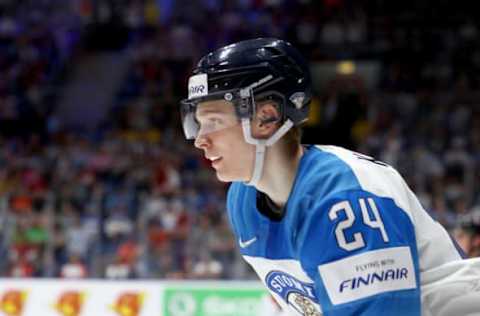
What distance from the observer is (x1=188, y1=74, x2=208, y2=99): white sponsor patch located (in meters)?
1.54

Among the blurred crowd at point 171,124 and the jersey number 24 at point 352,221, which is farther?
the blurred crowd at point 171,124

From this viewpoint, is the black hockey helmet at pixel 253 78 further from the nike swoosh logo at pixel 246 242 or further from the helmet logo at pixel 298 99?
the nike swoosh logo at pixel 246 242

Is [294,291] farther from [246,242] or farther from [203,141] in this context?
[203,141]

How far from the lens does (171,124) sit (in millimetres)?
→ 10398

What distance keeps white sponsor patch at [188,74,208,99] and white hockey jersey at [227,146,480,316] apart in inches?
8.9

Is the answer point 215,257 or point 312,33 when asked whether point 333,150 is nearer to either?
point 215,257

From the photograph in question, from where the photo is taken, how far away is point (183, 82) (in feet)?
36.5

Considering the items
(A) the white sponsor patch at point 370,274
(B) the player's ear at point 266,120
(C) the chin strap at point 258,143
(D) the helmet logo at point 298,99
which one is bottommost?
(A) the white sponsor patch at point 370,274

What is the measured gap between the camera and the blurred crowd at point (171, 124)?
6.82m

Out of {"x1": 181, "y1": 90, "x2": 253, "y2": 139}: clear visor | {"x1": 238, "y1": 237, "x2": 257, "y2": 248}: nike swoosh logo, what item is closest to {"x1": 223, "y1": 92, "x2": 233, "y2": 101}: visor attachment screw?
{"x1": 181, "y1": 90, "x2": 253, "y2": 139}: clear visor

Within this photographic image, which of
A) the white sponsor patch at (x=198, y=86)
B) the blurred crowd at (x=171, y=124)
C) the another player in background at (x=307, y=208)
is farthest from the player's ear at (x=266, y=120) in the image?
the blurred crowd at (x=171, y=124)

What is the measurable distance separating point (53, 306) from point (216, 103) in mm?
4136

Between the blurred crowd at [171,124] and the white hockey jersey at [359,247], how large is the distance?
333 centimetres

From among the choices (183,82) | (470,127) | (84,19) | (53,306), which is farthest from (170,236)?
(84,19)
